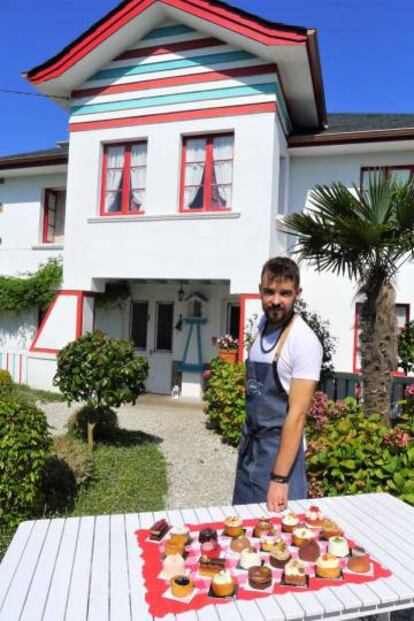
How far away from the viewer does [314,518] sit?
7.95 feet

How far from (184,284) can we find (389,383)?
7.13 m

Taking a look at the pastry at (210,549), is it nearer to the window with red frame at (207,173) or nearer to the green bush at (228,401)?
the green bush at (228,401)

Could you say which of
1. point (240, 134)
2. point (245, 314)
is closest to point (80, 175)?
point (240, 134)

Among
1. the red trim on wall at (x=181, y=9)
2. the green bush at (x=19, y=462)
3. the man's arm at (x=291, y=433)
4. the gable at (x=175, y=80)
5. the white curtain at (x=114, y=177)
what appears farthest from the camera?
the white curtain at (x=114, y=177)

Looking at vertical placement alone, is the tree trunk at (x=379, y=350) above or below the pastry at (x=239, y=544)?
above

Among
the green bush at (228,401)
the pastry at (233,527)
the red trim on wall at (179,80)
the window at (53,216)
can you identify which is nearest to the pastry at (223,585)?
the pastry at (233,527)

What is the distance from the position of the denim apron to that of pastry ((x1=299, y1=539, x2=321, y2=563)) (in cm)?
74

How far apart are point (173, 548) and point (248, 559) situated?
0.33 metres

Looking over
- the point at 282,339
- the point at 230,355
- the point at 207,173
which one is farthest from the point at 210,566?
the point at 207,173

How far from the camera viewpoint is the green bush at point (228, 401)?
7.61 m

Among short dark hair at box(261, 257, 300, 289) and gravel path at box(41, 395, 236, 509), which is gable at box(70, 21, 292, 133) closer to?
gravel path at box(41, 395, 236, 509)

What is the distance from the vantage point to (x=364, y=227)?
5.77 m

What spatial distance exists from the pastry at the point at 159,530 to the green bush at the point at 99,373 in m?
4.17

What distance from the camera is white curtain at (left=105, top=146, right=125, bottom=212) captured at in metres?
11.2
